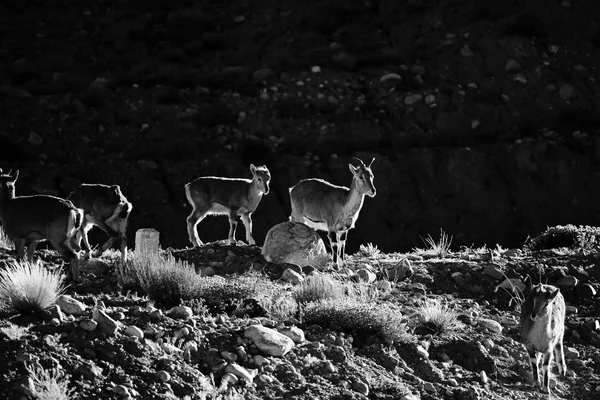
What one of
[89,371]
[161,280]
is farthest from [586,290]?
[89,371]

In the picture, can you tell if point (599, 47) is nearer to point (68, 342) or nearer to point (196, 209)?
point (196, 209)

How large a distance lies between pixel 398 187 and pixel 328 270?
1416 centimetres

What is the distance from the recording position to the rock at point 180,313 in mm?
13031

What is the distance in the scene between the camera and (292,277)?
16312 millimetres

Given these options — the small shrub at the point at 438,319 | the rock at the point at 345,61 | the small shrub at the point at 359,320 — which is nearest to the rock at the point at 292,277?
the small shrub at the point at 438,319

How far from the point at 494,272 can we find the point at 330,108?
55.1ft

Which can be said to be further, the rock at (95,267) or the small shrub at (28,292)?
the rock at (95,267)

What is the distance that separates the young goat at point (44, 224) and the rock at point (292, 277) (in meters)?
3.25

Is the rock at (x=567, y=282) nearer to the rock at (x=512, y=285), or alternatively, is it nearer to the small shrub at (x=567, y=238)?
the rock at (x=512, y=285)

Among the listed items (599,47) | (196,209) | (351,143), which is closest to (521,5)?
(599,47)

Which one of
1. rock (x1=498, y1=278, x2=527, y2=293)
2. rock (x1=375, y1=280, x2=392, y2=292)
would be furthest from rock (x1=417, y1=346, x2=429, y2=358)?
rock (x1=498, y1=278, x2=527, y2=293)

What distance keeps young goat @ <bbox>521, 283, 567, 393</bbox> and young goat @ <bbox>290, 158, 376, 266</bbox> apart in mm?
5510

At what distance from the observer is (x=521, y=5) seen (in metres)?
37.1

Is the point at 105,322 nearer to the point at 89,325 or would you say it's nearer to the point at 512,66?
the point at 89,325
